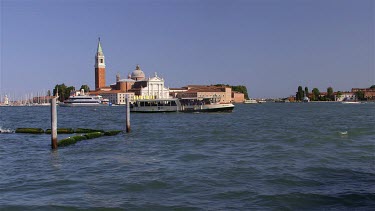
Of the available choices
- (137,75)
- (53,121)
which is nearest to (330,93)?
(137,75)

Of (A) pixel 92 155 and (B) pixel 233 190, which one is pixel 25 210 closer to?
(B) pixel 233 190

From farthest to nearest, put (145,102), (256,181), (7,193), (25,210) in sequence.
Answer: (145,102) → (256,181) → (7,193) → (25,210)

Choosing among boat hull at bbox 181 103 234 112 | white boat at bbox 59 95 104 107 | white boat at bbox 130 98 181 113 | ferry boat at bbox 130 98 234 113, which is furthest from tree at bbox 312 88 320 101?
boat hull at bbox 181 103 234 112

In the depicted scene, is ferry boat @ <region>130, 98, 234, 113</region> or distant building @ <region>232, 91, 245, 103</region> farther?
distant building @ <region>232, 91, 245, 103</region>

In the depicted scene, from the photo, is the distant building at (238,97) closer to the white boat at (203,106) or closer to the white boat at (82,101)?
the white boat at (82,101)

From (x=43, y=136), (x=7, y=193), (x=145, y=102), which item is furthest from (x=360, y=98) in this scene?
(x=7, y=193)

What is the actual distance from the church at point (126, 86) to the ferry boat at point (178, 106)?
57.0m

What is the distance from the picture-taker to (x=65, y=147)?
62.7ft

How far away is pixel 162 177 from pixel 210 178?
1.28m

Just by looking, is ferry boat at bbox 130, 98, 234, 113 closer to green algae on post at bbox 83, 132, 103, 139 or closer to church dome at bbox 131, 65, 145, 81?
green algae on post at bbox 83, 132, 103, 139

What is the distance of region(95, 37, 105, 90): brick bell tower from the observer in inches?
6289

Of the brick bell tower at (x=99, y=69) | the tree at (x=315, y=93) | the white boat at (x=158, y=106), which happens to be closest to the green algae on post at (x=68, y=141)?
the white boat at (x=158, y=106)

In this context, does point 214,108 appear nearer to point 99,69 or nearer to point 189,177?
point 189,177

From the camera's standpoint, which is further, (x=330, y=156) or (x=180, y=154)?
(x=180, y=154)
